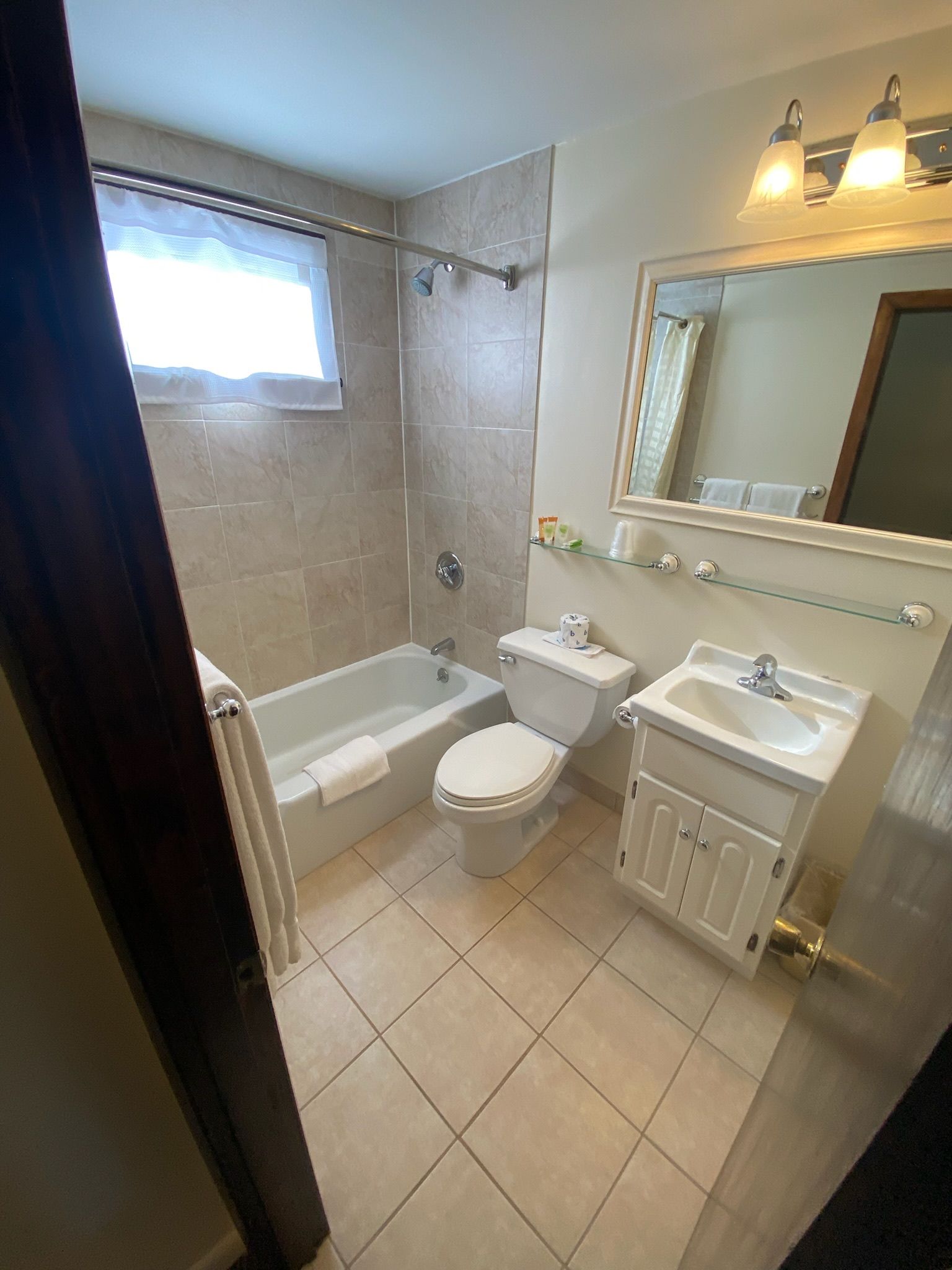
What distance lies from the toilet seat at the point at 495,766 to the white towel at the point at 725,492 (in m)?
0.95

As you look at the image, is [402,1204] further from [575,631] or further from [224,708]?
[575,631]

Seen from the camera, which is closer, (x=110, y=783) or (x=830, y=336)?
(x=110, y=783)

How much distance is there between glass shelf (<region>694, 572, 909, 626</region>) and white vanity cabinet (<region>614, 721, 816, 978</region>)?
1.62ft

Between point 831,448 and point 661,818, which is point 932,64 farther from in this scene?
point 661,818

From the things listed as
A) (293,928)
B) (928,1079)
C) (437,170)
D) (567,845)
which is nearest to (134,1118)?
(293,928)

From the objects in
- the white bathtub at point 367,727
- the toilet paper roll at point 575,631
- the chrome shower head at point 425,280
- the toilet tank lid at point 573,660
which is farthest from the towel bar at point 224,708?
the chrome shower head at point 425,280

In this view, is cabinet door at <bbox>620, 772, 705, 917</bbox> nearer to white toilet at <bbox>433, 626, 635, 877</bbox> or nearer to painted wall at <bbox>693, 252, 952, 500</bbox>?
white toilet at <bbox>433, 626, 635, 877</bbox>

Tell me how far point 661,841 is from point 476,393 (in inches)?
66.9

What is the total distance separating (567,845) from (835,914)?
57.8 inches

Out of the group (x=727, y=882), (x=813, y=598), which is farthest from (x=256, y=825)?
(x=813, y=598)

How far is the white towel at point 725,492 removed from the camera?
1.44 metres

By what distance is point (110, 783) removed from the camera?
487 mm

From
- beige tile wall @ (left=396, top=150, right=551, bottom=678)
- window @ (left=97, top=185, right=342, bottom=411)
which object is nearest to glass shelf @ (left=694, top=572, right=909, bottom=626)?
beige tile wall @ (left=396, top=150, right=551, bottom=678)

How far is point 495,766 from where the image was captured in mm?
1696
